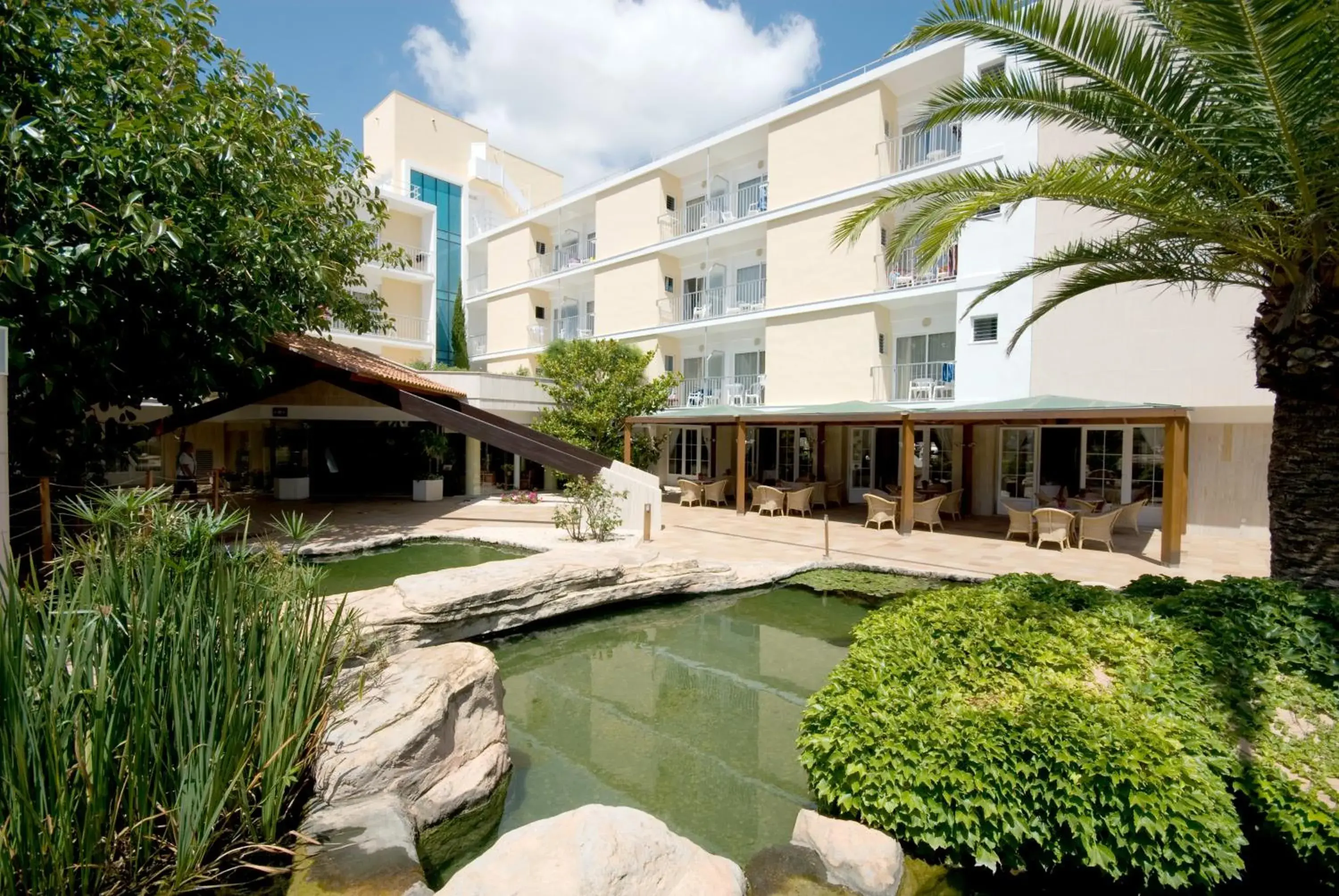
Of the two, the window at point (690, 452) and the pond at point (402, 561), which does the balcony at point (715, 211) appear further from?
the pond at point (402, 561)

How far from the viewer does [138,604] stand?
3.14 meters

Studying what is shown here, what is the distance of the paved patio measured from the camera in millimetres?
10391

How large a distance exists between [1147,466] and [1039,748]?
14396 millimetres

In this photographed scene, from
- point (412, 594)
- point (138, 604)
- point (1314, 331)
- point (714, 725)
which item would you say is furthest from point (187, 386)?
point (1314, 331)

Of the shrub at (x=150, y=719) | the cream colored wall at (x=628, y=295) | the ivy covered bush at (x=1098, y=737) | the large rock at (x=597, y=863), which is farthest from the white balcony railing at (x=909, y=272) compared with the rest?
the shrub at (x=150, y=719)

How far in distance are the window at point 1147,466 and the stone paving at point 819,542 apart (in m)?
1.00

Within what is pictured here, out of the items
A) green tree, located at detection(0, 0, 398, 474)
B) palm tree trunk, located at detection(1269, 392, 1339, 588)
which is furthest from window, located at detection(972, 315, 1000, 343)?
green tree, located at detection(0, 0, 398, 474)

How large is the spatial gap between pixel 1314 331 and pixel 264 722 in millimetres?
7990

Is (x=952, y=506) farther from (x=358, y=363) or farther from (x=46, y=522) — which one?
(x=46, y=522)

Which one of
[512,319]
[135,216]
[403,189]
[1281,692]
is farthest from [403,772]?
[403,189]

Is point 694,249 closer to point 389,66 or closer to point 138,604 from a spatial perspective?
point 389,66

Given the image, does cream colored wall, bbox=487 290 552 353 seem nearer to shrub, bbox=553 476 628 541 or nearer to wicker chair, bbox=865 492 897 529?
shrub, bbox=553 476 628 541

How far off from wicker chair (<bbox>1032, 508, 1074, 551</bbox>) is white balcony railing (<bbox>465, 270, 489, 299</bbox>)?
2566cm

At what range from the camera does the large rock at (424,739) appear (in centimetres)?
385
